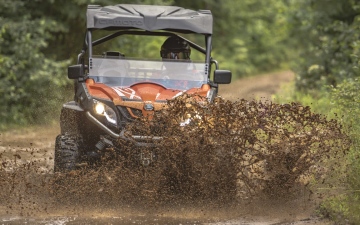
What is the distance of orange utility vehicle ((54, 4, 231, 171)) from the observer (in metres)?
8.91

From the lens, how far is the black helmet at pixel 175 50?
1043 cm

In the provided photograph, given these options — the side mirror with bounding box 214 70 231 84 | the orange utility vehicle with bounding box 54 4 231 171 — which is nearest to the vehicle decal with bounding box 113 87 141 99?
the orange utility vehicle with bounding box 54 4 231 171

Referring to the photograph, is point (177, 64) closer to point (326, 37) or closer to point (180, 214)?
point (180, 214)

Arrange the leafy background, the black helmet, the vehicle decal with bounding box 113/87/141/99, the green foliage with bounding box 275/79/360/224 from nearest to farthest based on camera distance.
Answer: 1. the green foliage with bounding box 275/79/360/224
2. the vehicle decal with bounding box 113/87/141/99
3. the black helmet
4. the leafy background

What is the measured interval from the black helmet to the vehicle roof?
402 millimetres

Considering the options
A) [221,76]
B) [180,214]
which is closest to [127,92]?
[221,76]

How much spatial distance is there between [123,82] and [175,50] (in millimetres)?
1047

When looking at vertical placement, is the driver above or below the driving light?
above

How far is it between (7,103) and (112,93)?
696 centimetres

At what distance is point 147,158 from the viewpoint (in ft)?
27.9

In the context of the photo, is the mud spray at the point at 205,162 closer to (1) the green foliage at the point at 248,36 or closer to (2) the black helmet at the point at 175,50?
(2) the black helmet at the point at 175,50

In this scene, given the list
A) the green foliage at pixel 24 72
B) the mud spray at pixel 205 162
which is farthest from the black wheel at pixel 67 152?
the green foliage at pixel 24 72

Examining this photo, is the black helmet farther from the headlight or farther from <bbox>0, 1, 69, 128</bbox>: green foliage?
<bbox>0, 1, 69, 128</bbox>: green foliage

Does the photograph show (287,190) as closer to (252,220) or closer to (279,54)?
(252,220)
